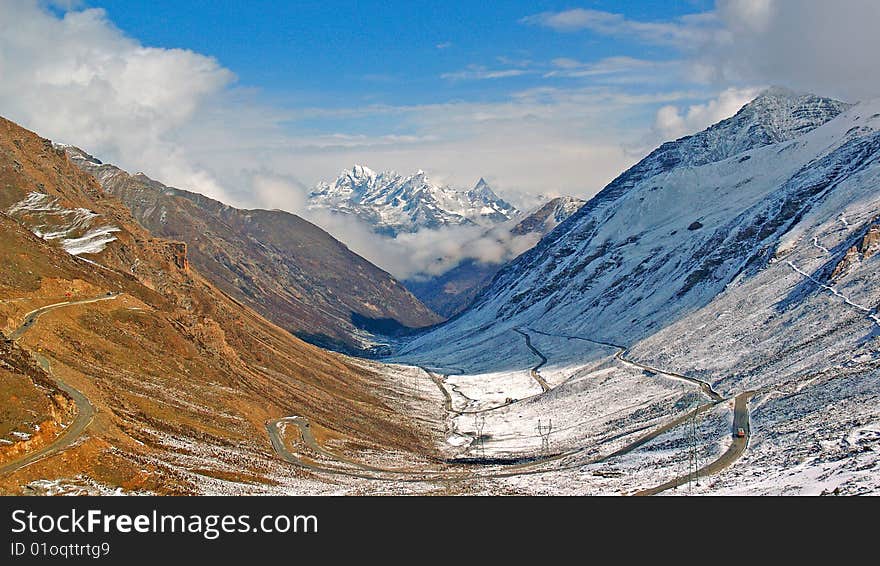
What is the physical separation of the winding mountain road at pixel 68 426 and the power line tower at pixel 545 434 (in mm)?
70440

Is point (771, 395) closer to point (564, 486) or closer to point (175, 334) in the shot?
point (564, 486)

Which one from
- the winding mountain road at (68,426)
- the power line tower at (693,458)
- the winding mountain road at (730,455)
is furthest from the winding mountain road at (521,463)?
the winding mountain road at (68,426)

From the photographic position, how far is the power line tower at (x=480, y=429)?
12825cm

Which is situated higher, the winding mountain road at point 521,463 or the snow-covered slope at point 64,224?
the snow-covered slope at point 64,224

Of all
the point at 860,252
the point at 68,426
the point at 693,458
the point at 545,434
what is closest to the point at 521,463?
the point at 545,434

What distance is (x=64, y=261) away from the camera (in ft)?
370

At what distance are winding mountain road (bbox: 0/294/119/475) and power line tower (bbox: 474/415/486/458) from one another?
67.7m

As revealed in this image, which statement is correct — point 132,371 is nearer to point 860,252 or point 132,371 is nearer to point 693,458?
point 693,458

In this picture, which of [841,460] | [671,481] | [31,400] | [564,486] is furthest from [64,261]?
[841,460]

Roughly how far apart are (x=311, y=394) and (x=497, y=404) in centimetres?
5605

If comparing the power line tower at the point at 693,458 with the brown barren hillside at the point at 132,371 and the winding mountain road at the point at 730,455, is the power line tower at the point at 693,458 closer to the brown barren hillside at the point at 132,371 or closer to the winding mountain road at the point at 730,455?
→ the winding mountain road at the point at 730,455

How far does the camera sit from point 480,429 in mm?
149750

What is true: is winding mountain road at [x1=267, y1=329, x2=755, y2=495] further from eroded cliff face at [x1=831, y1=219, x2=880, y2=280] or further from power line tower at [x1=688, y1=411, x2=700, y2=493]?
eroded cliff face at [x1=831, y1=219, x2=880, y2=280]

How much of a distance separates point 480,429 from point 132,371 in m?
77.8
